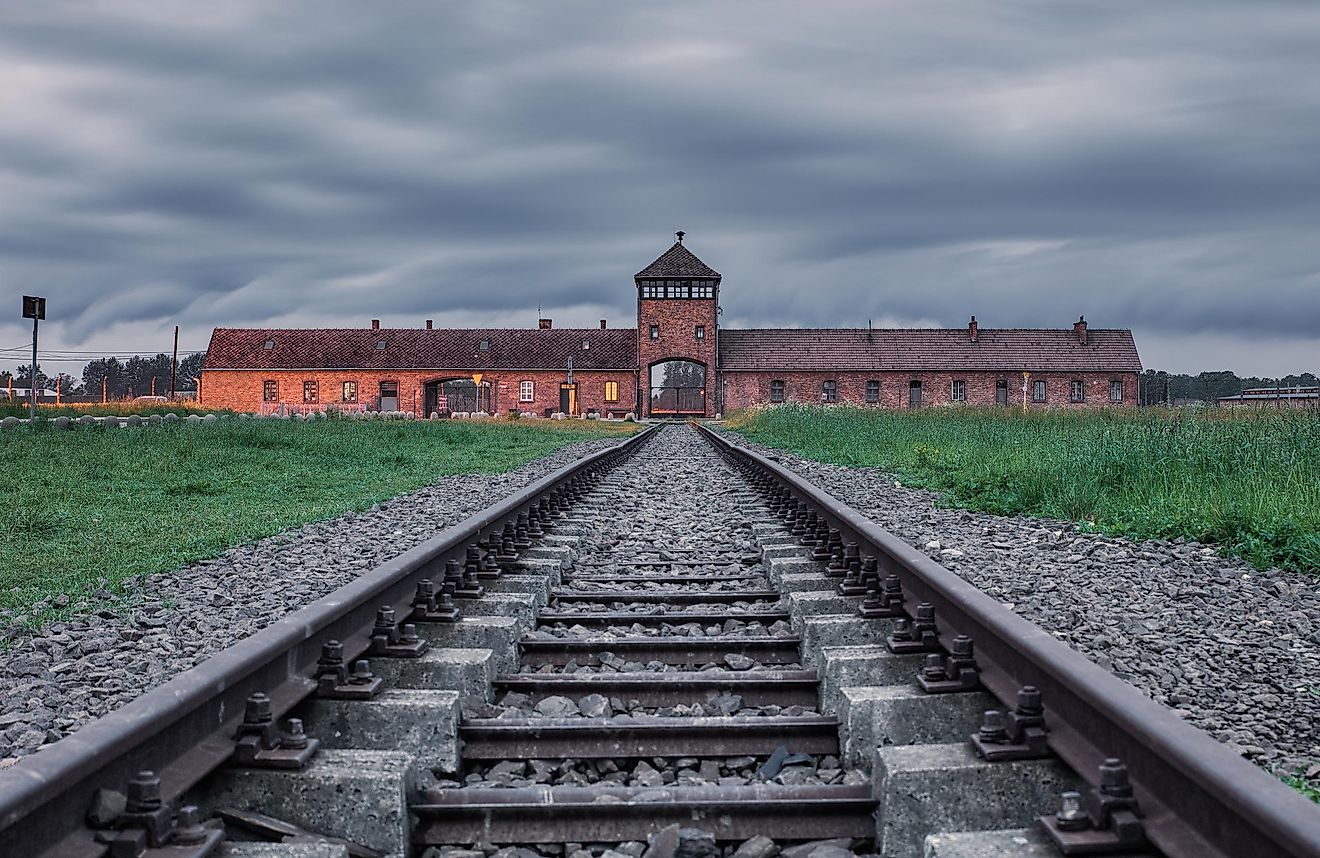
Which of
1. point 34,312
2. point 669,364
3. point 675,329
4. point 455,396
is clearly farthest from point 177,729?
point 455,396

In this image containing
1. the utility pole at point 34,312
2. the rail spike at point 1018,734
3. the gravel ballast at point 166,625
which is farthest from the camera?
the utility pole at point 34,312

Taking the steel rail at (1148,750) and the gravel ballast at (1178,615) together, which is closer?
the steel rail at (1148,750)

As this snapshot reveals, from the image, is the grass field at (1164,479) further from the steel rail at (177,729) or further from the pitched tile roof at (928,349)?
the pitched tile roof at (928,349)

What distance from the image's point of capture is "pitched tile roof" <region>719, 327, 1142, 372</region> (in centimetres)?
6306

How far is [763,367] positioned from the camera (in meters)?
61.6

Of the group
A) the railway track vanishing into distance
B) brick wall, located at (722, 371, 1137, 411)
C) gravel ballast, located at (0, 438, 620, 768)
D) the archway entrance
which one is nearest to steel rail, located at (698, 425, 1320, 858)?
the railway track vanishing into distance

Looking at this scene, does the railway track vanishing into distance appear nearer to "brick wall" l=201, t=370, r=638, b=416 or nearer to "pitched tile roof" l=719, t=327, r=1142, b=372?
"brick wall" l=201, t=370, r=638, b=416

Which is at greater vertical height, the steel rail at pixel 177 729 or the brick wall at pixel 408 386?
the brick wall at pixel 408 386

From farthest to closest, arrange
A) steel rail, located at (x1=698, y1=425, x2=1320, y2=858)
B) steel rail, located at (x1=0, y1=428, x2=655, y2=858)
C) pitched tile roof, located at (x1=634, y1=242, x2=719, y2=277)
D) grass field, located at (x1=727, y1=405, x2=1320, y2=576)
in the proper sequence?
pitched tile roof, located at (x1=634, y1=242, x2=719, y2=277) < grass field, located at (x1=727, y1=405, x2=1320, y2=576) < steel rail, located at (x1=0, y1=428, x2=655, y2=858) < steel rail, located at (x1=698, y1=425, x2=1320, y2=858)

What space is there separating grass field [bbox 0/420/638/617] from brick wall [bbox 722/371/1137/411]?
41.3 m

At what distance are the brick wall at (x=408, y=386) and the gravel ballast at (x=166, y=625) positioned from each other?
178 ft

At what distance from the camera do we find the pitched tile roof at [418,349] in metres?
63.9

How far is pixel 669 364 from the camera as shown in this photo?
A: 6500cm

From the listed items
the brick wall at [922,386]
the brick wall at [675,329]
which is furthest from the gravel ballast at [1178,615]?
the brick wall at [922,386]
